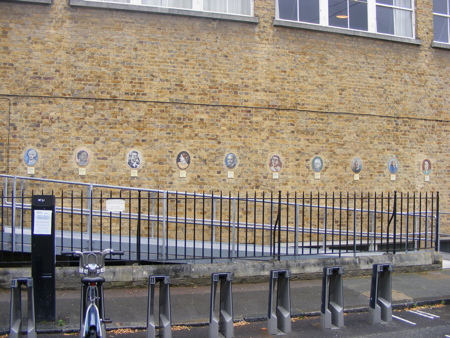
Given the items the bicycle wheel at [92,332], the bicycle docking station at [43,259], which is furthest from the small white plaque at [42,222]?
the bicycle wheel at [92,332]

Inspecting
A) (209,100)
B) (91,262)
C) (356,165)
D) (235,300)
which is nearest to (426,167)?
(356,165)

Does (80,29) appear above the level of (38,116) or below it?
above

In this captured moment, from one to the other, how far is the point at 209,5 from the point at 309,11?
278 centimetres

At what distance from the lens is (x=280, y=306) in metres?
6.78

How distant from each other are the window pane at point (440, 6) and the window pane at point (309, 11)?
13.7 ft

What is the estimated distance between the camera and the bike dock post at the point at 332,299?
22.6ft

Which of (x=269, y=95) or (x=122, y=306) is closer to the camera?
(x=122, y=306)

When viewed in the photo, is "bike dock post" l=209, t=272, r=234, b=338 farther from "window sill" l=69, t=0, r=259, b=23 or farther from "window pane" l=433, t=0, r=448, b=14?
"window pane" l=433, t=0, r=448, b=14

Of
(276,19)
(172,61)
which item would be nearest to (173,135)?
(172,61)

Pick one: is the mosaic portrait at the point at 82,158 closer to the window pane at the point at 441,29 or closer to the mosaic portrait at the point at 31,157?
the mosaic portrait at the point at 31,157

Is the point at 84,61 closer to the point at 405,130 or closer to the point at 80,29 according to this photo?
the point at 80,29

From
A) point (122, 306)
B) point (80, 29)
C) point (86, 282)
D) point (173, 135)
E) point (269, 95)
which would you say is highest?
point (80, 29)

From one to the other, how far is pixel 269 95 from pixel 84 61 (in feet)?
14.9

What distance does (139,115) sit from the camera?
1182cm
